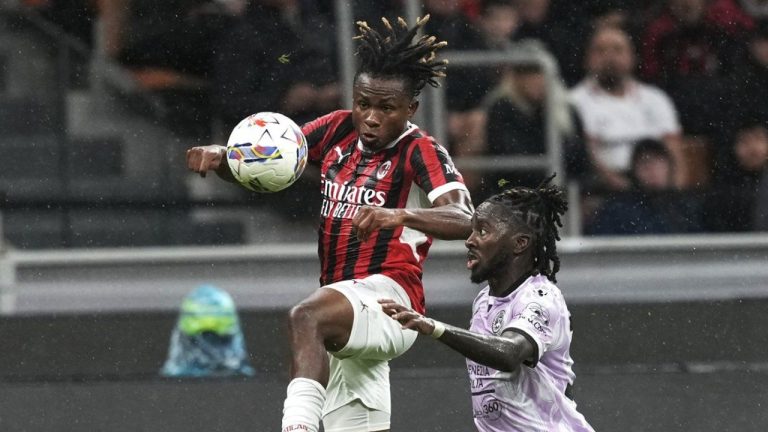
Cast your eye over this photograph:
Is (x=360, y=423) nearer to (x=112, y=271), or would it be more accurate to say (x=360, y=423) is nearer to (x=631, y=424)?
(x=631, y=424)

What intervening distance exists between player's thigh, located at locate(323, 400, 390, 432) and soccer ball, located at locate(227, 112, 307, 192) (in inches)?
32.1

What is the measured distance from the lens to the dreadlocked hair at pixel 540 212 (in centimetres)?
407

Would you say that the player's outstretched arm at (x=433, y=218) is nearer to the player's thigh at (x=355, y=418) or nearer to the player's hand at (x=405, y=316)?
the player's hand at (x=405, y=316)

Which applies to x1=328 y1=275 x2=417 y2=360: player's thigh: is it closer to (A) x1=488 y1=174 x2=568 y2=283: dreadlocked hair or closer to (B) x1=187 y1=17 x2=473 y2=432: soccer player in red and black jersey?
(B) x1=187 y1=17 x2=473 y2=432: soccer player in red and black jersey

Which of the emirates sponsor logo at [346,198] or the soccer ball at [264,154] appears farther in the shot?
the emirates sponsor logo at [346,198]

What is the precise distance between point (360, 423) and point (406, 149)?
941 millimetres

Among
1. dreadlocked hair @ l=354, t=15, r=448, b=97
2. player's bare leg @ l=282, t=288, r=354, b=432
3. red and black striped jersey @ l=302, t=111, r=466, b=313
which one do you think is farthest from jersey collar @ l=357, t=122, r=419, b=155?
player's bare leg @ l=282, t=288, r=354, b=432

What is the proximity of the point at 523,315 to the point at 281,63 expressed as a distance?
4201 mm

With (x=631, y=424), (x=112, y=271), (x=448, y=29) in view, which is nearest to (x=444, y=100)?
(x=448, y=29)

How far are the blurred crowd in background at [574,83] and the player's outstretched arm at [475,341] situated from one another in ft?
13.1

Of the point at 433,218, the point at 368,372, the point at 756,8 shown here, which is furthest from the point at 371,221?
the point at 756,8

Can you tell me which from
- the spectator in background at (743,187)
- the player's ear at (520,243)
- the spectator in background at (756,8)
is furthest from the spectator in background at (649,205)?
the player's ear at (520,243)

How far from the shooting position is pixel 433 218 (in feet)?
13.6

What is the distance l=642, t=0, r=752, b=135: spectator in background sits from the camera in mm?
8078
